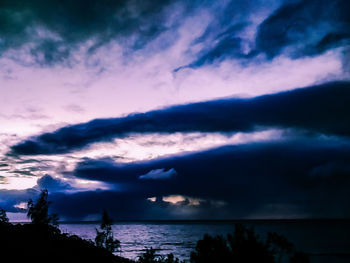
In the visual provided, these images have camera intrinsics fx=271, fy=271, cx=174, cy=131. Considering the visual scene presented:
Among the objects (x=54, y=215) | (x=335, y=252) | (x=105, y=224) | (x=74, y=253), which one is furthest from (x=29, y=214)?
(x=335, y=252)

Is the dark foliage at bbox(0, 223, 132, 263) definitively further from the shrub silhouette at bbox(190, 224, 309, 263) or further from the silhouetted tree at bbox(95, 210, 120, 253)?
the silhouetted tree at bbox(95, 210, 120, 253)

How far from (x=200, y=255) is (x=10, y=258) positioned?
A: 512 inches

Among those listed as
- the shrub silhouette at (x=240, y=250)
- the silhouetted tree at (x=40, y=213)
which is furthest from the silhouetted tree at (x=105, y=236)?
the shrub silhouette at (x=240, y=250)

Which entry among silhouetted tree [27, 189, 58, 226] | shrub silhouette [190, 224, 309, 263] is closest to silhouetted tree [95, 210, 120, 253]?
silhouetted tree [27, 189, 58, 226]

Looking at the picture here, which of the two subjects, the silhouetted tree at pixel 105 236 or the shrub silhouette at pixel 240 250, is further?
the silhouetted tree at pixel 105 236

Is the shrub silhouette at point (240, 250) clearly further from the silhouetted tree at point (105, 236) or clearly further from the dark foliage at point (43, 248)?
the silhouetted tree at point (105, 236)

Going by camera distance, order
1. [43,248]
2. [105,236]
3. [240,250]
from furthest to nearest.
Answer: [105,236] < [43,248] < [240,250]

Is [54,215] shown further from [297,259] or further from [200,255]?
[297,259]

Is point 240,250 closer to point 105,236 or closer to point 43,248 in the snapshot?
point 43,248

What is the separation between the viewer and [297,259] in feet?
59.6

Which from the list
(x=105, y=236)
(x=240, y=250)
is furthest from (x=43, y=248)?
(x=105, y=236)

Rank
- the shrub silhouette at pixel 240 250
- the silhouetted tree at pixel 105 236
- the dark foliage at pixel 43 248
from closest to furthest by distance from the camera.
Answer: the shrub silhouette at pixel 240 250 → the dark foliage at pixel 43 248 → the silhouetted tree at pixel 105 236

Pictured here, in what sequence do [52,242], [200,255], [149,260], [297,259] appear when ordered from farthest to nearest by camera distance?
1. [52,242]
2. [149,260]
3. [297,259]
4. [200,255]

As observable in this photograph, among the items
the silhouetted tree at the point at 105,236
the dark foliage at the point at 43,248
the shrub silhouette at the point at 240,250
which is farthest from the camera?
the silhouetted tree at the point at 105,236
